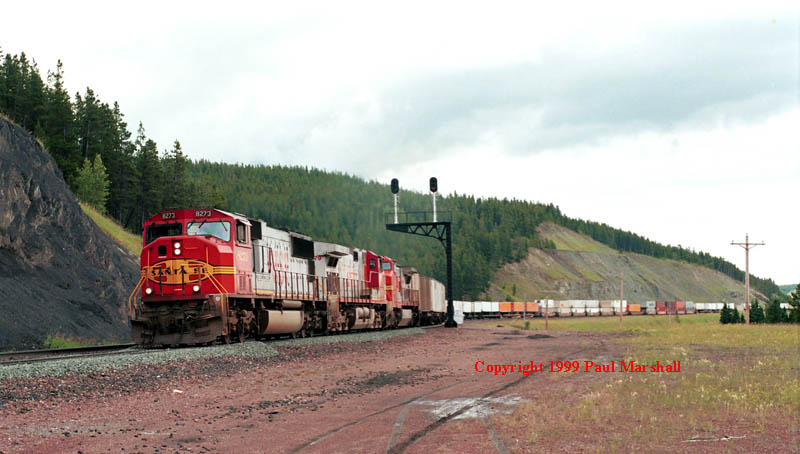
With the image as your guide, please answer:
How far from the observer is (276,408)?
Result: 12.5 m

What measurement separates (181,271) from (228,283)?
1.53m

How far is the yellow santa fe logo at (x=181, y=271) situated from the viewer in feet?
70.6

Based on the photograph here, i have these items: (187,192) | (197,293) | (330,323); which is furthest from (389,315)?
(187,192)

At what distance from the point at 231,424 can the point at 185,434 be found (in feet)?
3.11

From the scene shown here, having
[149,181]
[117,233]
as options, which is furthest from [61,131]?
[117,233]

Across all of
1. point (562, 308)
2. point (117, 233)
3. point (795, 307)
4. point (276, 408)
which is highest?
point (117, 233)

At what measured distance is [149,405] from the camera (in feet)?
40.7

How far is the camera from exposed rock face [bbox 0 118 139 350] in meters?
29.0

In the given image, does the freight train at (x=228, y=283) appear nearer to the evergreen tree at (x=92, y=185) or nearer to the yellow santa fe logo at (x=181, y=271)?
the yellow santa fe logo at (x=181, y=271)

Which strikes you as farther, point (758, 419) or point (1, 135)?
point (1, 135)

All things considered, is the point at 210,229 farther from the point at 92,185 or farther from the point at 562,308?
the point at 562,308

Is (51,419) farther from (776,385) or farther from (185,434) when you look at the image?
(776,385)

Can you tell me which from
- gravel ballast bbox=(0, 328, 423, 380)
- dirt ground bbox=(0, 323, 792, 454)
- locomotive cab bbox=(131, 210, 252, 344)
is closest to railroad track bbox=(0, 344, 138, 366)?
locomotive cab bbox=(131, 210, 252, 344)

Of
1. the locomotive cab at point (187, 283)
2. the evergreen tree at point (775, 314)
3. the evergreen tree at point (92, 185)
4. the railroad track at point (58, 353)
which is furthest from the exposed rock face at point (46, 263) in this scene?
the evergreen tree at point (775, 314)
